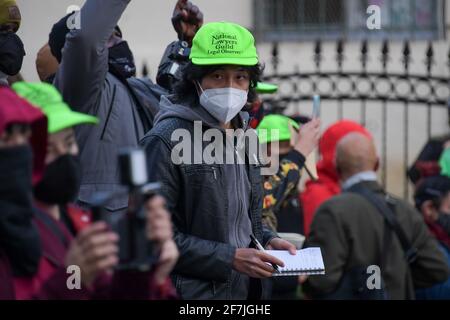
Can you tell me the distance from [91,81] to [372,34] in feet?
25.8

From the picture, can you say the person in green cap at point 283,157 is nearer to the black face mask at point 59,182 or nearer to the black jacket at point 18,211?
the black face mask at point 59,182

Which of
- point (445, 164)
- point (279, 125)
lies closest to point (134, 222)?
point (279, 125)

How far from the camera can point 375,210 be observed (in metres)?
5.71

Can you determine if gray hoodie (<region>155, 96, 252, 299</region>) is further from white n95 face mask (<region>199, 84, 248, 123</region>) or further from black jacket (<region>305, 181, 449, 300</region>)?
black jacket (<region>305, 181, 449, 300</region>)

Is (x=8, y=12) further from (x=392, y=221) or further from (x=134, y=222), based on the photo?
(x=392, y=221)

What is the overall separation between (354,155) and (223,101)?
1.90m

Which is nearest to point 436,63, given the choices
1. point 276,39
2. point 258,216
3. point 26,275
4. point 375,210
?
point 276,39

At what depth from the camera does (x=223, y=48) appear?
13.9 feet

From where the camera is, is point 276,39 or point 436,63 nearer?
point 436,63

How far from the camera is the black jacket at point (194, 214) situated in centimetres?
410

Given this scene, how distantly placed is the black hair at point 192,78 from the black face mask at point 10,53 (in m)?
0.61

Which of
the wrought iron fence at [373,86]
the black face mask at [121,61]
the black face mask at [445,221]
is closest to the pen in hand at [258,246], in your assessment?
the black face mask at [121,61]

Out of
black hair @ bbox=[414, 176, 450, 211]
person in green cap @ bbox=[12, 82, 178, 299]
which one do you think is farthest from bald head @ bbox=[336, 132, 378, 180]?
person in green cap @ bbox=[12, 82, 178, 299]
